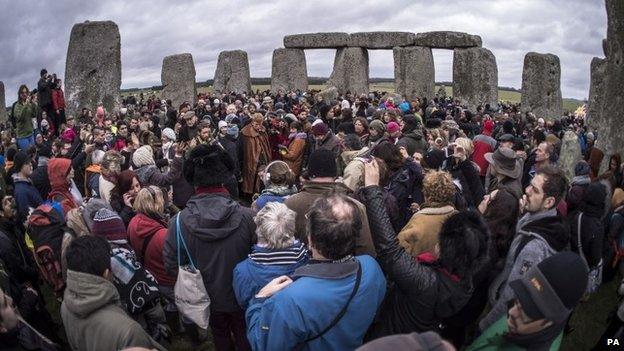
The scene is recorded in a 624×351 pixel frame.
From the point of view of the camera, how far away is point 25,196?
5.52 m

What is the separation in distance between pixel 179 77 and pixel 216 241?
18.2 metres

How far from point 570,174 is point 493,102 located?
49.8 ft

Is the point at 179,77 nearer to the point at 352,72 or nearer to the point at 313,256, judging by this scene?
the point at 352,72

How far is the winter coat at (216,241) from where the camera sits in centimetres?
350

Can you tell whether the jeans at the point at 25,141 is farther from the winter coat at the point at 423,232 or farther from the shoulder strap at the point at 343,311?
the shoulder strap at the point at 343,311

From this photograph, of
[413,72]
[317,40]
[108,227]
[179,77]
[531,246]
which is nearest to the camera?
[531,246]

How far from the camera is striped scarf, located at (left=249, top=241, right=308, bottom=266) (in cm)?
306

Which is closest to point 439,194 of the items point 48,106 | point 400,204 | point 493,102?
point 400,204

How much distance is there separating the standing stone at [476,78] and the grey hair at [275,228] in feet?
65.8

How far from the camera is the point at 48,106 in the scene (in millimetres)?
13023

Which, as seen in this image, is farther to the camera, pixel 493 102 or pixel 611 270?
pixel 493 102

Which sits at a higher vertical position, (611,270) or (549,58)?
(549,58)

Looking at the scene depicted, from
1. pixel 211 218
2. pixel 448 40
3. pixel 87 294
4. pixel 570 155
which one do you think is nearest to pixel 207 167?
pixel 211 218

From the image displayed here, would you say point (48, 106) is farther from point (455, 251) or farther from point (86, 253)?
point (455, 251)
